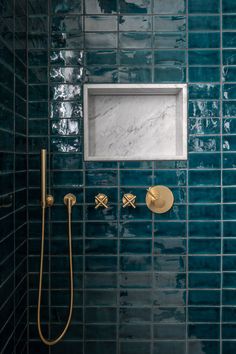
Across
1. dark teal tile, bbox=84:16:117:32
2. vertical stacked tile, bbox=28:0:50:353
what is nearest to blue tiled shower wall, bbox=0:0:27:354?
vertical stacked tile, bbox=28:0:50:353

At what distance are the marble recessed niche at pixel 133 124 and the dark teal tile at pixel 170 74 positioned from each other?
12cm

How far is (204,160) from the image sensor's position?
72.3 inches

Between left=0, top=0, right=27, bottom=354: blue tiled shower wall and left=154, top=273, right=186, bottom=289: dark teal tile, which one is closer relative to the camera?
left=0, top=0, right=27, bottom=354: blue tiled shower wall

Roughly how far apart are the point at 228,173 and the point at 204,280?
0.58 metres

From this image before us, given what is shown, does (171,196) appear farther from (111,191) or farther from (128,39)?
(128,39)

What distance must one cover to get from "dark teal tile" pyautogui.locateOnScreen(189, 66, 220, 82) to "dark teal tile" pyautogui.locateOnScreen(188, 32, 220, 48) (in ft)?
0.39

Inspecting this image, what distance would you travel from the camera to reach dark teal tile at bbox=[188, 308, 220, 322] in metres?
1.86

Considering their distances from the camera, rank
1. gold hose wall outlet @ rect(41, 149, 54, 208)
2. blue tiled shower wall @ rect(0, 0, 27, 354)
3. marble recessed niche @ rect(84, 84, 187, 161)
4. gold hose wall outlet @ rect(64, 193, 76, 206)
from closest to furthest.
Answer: blue tiled shower wall @ rect(0, 0, 27, 354) → gold hose wall outlet @ rect(41, 149, 54, 208) → gold hose wall outlet @ rect(64, 193, 76, 206) → marble recessed niche @ rect(84, 84, 187, 161)

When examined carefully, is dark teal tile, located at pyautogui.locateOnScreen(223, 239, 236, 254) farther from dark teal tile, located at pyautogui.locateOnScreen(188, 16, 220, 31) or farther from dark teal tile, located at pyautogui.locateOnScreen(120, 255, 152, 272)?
dark teal tile, located at pyautogui.locateOnScreen(188, 16, 220, 31)

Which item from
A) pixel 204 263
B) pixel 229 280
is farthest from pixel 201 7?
pixel 229 280

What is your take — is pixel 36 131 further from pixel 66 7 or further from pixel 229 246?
pixel 229 246

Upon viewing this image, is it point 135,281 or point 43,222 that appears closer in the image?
point 43,222

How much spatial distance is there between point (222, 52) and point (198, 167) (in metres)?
0.62

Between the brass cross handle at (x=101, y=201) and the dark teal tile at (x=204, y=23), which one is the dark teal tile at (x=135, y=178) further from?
the dark teal tile at (x=204, y=23)
